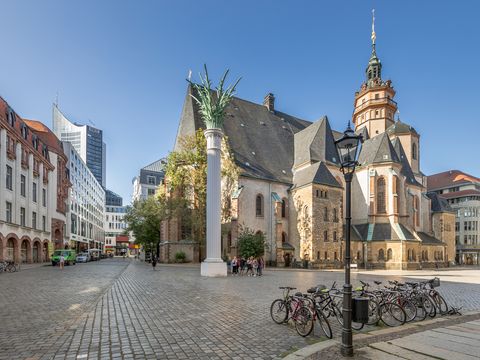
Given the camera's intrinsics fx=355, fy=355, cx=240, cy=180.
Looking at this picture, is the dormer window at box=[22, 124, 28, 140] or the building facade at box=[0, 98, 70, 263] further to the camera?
the dormer window at box=[22, 124, 28, 140]

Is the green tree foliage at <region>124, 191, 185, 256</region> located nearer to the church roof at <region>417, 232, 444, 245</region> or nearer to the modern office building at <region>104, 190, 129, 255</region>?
the church roof at <region>417, 232, 444, 245</region>

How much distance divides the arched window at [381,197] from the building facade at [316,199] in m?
0.12

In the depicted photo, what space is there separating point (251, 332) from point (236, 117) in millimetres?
41411

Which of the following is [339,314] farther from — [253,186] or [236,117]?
[236,117]

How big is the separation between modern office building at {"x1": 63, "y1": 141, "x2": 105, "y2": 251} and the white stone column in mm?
47609

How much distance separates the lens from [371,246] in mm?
42844

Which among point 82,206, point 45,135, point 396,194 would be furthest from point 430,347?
point 82,206

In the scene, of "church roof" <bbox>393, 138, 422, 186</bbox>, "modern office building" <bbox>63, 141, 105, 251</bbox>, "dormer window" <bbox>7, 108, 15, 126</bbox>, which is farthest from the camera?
"modern office building" <bbox>63, 141, 105, 251</bbox>

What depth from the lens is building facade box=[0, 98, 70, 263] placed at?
112 ft

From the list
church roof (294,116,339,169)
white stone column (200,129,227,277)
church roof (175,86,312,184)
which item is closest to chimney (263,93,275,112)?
church roof (175,86,312,184)

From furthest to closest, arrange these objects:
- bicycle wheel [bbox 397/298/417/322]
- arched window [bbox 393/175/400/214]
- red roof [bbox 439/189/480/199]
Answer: red roof [bbox 439/189/480/199], arched window [bbox 393/175/400/214], bicycle wheel [bbox 397/298/417/322]

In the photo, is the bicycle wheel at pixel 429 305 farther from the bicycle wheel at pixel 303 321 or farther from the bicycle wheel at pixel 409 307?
the bicycle wheel at pixel 303 321

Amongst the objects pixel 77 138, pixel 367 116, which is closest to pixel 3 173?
pixel 367 116

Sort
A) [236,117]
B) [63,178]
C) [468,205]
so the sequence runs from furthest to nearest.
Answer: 1. [468,205]
2. [63,178]
3. [236,117]
